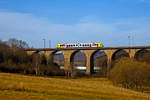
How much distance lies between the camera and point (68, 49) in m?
57.4

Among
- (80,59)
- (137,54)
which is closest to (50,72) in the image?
(137,54)

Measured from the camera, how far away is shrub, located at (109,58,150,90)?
26019 mm

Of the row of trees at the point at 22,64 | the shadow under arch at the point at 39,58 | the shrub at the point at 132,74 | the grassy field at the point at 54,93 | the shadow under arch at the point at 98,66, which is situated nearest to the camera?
the grassy field at the point at 54,93

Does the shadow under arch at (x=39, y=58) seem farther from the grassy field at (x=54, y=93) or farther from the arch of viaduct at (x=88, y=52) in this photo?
the grassy field at (x=54, y=93)

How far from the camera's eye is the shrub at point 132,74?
26.0m

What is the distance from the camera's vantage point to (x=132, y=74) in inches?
1032

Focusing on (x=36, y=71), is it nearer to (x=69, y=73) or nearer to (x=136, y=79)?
(x=69, y=73)

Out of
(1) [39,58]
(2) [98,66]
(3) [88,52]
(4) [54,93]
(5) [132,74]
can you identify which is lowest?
(2) [98,66]

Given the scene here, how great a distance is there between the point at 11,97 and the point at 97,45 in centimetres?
4539

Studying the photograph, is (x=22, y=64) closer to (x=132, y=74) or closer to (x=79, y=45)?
(x=79, y=45)

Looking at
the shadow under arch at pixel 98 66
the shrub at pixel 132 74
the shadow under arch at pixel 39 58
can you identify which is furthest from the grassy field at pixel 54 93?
the shadow under arch at pixel 39 58

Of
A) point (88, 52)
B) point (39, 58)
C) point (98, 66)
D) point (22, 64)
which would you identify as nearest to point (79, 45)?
point (88, 52)

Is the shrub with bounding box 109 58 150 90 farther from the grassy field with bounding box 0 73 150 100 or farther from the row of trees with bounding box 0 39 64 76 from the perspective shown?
the row of trees with bounding box 0 39 64 76

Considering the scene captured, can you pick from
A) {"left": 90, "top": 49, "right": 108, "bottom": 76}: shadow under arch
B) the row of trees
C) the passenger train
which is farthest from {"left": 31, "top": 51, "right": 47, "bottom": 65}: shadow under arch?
{"left": 90, "top": 49, "right": 108, "bottom": 76}: shadow under arch
